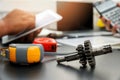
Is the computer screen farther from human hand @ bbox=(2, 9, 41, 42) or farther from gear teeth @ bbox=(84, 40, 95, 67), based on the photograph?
gear teeth @ bbox=(84, 40, 95, 67)

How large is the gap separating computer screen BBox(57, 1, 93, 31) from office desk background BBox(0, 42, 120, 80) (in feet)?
3.12

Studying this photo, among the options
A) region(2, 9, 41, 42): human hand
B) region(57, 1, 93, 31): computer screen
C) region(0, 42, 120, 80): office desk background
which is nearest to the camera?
region(0, 42, 120, 80): office desk background

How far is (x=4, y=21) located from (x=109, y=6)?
1.51ft

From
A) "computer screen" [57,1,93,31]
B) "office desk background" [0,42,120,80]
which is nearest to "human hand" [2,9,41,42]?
"office desk background" [0,42,120,80]

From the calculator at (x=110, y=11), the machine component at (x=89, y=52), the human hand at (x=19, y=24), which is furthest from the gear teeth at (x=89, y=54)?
the calculator at (x=110, y=11)

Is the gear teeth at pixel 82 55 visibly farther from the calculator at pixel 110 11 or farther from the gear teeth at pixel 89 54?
the calculator at pixel 110 11

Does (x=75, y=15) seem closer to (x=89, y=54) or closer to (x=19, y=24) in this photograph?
(x=19, y=24)

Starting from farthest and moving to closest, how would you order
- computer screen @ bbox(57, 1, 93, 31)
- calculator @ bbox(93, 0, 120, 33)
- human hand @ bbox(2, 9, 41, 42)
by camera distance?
computer screen @ bbox(57, 1, 93, 31) → calculator @ bbox(93, 0, 120, 33) → human hand @ bbox(2, 9, 41, 42)

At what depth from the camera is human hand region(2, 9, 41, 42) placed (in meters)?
0.67

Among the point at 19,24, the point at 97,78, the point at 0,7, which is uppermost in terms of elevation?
the point at 0,7

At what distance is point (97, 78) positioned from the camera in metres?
0.33

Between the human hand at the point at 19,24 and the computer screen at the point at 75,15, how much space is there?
664mm

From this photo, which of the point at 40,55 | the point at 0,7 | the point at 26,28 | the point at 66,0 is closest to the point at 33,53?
the point at 40,55

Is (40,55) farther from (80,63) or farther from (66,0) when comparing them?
(66,0)
